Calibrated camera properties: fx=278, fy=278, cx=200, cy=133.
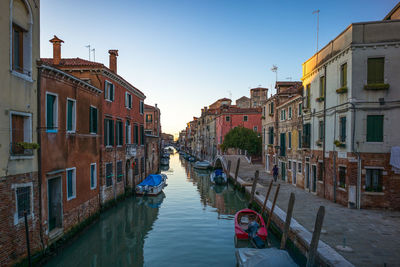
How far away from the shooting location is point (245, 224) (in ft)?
39.6

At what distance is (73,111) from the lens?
11.4 metres

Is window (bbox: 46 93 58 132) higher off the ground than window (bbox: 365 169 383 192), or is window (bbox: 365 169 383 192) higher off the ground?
window (bbox: 46 93 58 132)

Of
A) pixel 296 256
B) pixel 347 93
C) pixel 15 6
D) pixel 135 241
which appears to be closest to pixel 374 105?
pixel 347 93

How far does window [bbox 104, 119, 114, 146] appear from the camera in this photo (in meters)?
15.6

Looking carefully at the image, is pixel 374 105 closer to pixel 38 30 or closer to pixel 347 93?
pixel 347 93

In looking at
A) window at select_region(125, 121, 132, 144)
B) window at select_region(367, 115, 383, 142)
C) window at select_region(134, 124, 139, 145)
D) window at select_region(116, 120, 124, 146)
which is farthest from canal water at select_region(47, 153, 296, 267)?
window at select_region(367, 115, 383, 142)

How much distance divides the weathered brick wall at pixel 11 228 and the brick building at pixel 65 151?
73 cm

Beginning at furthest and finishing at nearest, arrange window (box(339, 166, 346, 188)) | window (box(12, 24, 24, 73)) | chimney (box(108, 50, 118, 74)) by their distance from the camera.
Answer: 1. chimney (box(108, 50, 118, 74))
2. window (box(339, 166, 346, 188))
3. window (box(12, 24, 24, 73))

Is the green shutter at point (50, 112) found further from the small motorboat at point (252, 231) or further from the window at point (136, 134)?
the window at point (136, 134)

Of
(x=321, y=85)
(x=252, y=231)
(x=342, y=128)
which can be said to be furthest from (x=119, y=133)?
(x=342, y=128)

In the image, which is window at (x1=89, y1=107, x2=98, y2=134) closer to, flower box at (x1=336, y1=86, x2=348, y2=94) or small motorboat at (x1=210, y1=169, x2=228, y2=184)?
flower box at (x1=336, y1=86, x2=348, y2=94)

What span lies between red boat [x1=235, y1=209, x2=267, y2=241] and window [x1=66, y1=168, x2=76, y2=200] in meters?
6.69

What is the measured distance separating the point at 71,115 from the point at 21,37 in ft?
12.2

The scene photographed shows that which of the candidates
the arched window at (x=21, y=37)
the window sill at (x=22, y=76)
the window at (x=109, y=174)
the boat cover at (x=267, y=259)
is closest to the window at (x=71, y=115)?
the window sill at (x=22, y=76)
